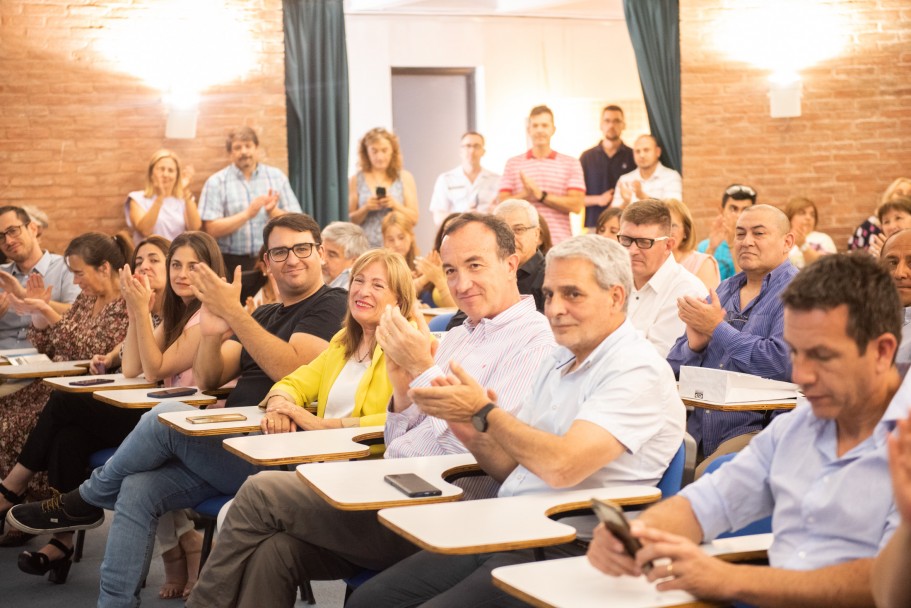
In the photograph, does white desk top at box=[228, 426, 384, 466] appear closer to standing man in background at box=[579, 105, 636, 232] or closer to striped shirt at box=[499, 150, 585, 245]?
striped shirt at box=[499, 150, 585, 245]

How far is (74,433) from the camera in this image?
4.21 meters

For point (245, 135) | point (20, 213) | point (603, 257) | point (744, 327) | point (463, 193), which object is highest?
point (245, 135)

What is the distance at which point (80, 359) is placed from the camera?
5.22 meters

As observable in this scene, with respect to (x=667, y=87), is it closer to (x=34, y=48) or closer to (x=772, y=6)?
(x=772, y=6)

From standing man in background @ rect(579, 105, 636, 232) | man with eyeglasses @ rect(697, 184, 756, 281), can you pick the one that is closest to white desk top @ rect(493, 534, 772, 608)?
man with eyeglasses @ rect(697, 184, 756, 281)

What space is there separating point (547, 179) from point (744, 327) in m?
4.36

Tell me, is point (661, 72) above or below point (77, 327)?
above

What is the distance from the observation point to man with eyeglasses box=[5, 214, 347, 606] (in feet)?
11.1

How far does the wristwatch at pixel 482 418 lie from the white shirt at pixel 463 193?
5989 millimetres

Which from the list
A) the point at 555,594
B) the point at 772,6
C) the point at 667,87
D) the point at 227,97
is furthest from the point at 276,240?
the point at 772,6

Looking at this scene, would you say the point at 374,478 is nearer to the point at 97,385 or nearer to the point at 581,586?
the point at 581,586

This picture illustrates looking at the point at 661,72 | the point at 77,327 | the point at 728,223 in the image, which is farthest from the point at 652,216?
the point at 661,72

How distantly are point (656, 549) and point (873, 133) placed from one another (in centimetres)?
846

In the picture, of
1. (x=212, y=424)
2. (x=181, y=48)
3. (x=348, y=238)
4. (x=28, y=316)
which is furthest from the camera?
(x=181, y=48)
